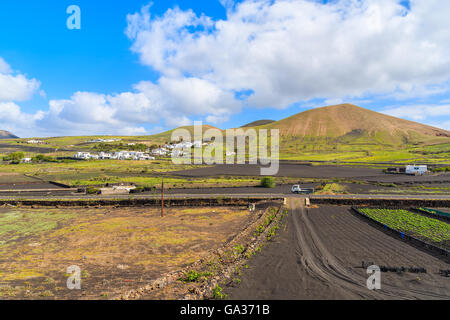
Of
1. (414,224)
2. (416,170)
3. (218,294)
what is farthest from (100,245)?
(416,170)

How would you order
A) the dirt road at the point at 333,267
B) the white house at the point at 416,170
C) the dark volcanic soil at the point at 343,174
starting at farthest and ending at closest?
the white house at the point at 416,170
the dark volcanic soil at the point at 343,174
the dirt road at the point at 333,267

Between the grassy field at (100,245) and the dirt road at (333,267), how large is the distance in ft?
21.8

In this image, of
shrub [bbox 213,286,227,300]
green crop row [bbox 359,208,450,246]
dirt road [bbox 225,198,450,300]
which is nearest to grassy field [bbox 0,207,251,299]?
shrub [bbox 213,286,227,300]

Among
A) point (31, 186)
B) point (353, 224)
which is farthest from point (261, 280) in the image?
point (31, 186)

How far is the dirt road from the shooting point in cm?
1441

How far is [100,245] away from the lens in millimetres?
24438

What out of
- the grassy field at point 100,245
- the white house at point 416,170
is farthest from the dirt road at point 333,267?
the white house at point 416,170

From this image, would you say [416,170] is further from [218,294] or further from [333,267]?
[218,294]

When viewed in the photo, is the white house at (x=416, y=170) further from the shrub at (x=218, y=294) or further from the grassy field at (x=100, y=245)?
the shrub at (x=218, y=294)

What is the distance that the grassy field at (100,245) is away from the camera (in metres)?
16.4

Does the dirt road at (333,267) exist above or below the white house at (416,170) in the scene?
below

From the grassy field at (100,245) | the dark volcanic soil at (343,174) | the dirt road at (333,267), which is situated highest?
the dark volcanic soil at (343,174)

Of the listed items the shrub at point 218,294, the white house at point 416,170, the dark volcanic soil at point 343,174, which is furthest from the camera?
the white house at point 416,170

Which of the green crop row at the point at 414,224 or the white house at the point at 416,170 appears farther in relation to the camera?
the white house at the point at 416,170
